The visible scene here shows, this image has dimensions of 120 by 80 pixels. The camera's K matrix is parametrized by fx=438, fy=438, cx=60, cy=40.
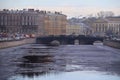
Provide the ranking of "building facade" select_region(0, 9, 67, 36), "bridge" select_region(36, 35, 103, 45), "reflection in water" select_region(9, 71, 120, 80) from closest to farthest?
"reflection in water" select_region(9, 71, 120, 80) → "bridge" select_region(36, 35, 103, 45) → "building facade" select_region(0, 9, 67, 36)

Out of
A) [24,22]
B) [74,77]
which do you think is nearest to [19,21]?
[24,22]

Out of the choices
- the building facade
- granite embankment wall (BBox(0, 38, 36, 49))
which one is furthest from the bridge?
the building facade

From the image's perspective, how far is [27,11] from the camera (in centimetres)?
17088

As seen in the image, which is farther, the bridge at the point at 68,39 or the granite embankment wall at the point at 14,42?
Answer: the bridge at the point at 68,39

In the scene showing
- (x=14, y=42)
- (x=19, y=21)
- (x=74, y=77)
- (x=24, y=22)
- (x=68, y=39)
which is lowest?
(x=68, y=39)

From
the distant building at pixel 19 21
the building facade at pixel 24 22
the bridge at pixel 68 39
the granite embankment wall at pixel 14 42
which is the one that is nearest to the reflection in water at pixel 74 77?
the granite embankment wall at pixel 14 42

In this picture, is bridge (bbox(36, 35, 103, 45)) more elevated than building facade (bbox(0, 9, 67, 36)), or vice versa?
building facade (bbox(0, 9, 67, 36))

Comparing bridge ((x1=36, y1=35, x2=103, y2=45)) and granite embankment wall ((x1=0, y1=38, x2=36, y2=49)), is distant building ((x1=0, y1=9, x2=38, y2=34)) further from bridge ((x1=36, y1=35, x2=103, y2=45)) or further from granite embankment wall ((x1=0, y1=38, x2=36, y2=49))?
granite embankment wall ((x1=0, y1=38, x2=36, y2=49))

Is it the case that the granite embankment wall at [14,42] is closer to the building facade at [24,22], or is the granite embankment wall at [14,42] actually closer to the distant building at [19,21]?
the building facade at [24,22]

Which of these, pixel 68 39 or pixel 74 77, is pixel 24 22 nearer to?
pixel 68 39

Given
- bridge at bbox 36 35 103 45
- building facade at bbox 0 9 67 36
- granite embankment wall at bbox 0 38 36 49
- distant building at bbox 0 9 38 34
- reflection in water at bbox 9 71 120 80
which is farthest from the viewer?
distant building at bbox 0 9 38 34

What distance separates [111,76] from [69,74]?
311 cm

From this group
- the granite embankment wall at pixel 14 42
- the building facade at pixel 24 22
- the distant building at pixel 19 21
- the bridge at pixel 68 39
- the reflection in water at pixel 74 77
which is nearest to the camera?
the reflection in water at pixel 74 77

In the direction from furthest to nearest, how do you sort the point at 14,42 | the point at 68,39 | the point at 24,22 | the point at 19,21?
the point at 24,22 → the point at 19,21 → the point at 68,39 → the point at 14,42
